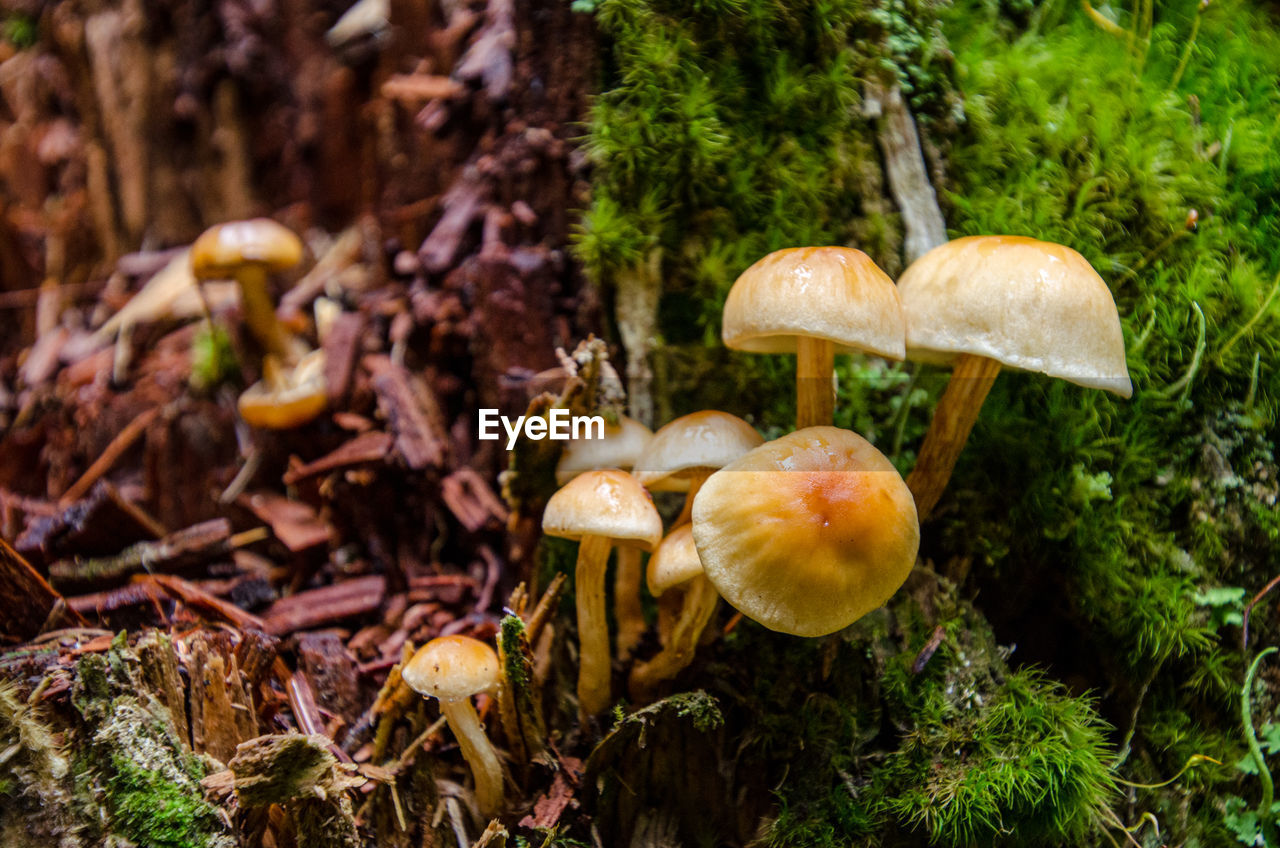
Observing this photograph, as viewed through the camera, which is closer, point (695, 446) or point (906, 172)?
point (695, 446)

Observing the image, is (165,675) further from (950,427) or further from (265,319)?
(950,427)

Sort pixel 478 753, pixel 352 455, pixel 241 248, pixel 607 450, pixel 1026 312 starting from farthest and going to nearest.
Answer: pixel 241 248 < pixel 352 455 < pixel 607 450 < pixel 478 753 < pixel 1026 312

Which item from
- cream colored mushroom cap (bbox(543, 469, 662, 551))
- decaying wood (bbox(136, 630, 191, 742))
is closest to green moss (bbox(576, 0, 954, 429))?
cream colored mushroom cap (bbox(543, 469, 662, 551))

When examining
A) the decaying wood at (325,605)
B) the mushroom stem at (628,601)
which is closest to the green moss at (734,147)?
the mushroom stem at (628,601)

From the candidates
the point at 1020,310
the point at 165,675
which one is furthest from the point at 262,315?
the point at 1020,310

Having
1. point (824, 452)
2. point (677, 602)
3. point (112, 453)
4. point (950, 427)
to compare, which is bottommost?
point (112, 453)

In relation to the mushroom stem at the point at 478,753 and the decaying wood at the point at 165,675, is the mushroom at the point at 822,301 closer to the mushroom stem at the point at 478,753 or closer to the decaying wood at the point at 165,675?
the mushroom stem at the point at 478,753

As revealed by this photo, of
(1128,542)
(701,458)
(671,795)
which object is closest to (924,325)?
(701,458)
